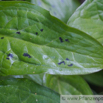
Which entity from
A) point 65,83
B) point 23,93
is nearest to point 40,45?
point 23,93

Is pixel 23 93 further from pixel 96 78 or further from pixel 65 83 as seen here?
pixel 96 78

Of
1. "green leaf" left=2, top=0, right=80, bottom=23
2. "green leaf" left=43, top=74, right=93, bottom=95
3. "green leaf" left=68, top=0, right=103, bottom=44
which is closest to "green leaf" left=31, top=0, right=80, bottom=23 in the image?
"green leaf" left=2, top=0, right=80, bottom=23

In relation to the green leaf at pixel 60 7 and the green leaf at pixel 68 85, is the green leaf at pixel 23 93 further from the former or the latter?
the green leaf at pixel 60 7

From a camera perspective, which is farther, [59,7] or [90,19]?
[59,7]

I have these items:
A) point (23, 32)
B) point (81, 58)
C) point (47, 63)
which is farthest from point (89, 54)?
point (23, 32)

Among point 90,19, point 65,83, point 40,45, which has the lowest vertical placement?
point 65,83

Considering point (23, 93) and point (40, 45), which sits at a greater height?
point (40, 45)
